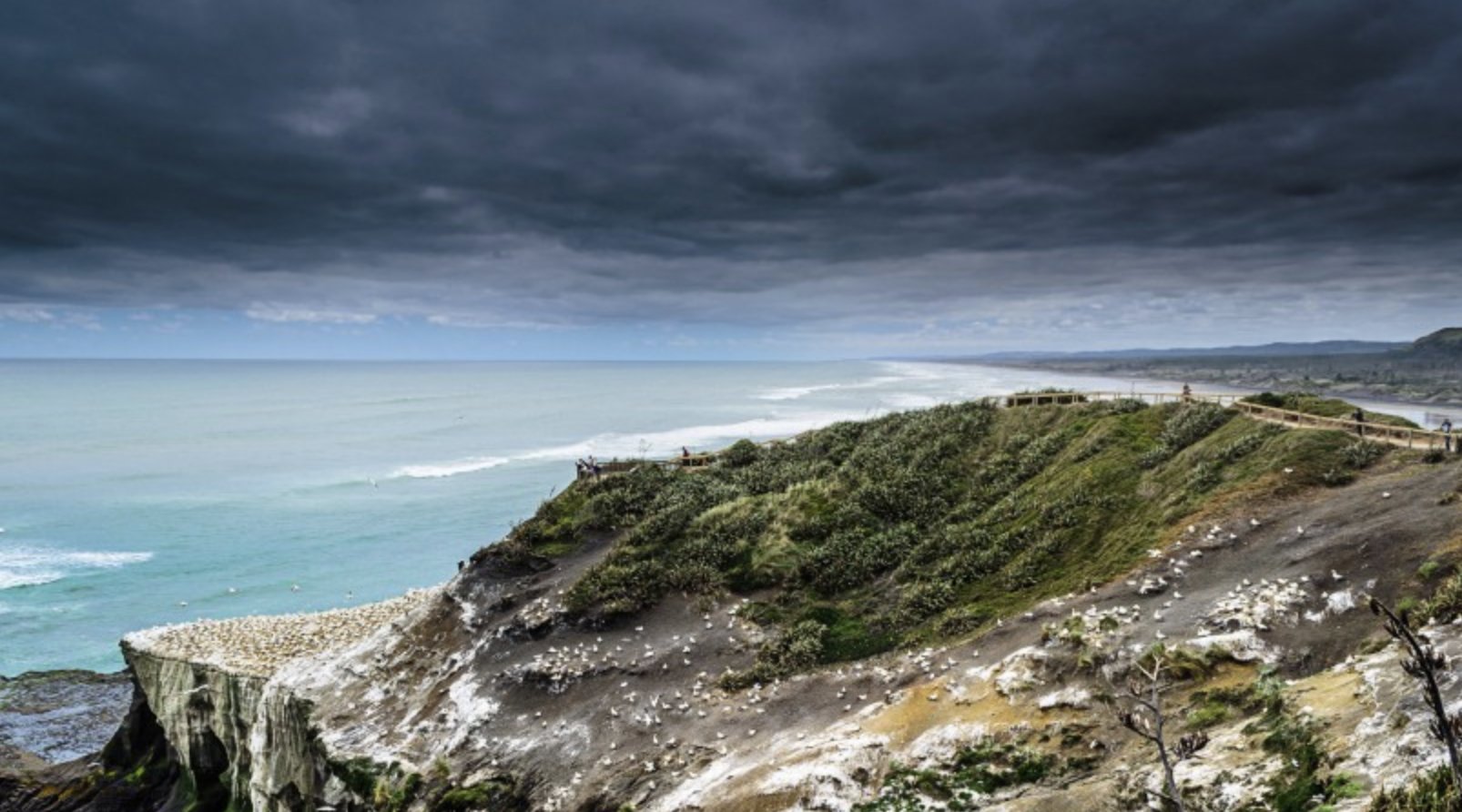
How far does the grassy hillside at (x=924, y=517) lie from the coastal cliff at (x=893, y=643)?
0.11m

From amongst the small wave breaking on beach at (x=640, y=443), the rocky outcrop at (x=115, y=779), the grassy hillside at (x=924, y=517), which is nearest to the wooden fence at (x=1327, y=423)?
the grassy hillside at (x=924, y=517)

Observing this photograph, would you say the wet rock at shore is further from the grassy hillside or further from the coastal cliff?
the grassy hillside

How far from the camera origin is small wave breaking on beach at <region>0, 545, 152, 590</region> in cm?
5491

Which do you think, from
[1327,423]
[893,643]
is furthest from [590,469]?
[1327,423]

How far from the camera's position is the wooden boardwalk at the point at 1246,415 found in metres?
22.9

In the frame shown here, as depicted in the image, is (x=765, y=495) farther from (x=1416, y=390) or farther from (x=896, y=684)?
(x=1416, y=390)

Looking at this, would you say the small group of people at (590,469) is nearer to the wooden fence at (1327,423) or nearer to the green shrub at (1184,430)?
the wooden fence at (1327,423)

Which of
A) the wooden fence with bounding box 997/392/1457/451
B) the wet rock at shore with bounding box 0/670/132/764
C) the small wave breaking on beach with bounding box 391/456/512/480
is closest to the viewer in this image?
the wooden fence with bounding box 997/392/1457/451

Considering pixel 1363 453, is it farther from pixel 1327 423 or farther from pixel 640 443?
pixel 640 443

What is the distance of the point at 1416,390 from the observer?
11400cm

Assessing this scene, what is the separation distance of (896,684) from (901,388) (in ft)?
535

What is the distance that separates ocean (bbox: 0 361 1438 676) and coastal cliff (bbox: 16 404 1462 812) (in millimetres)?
19748

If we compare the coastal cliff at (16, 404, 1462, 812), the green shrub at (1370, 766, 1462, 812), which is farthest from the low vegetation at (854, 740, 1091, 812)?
the green shrub at (1370, 766, 1462, 812)

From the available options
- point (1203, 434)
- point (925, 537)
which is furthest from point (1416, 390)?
point (925, 537)
